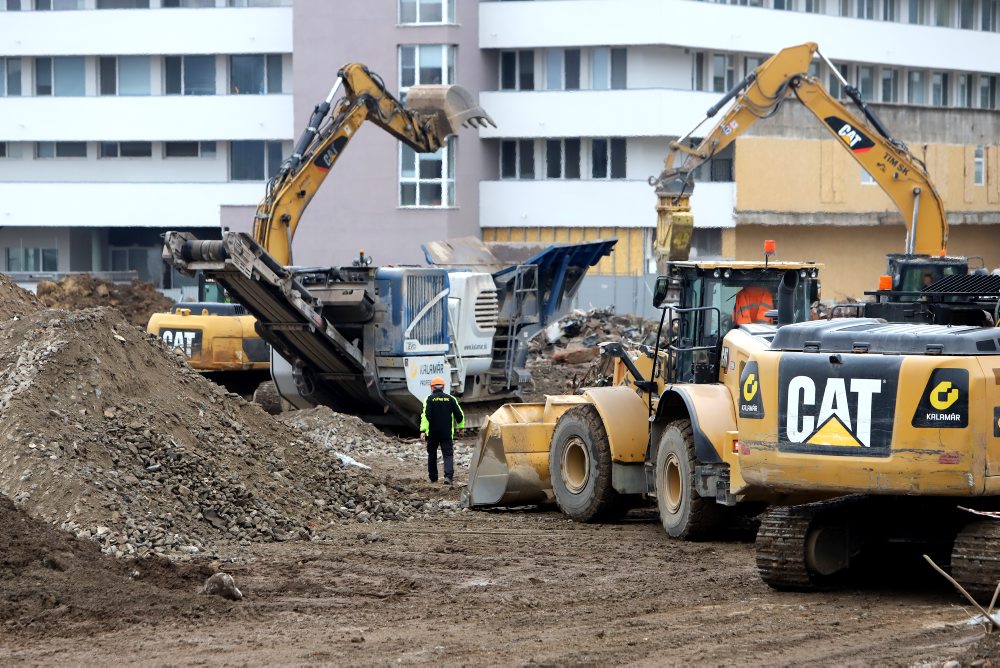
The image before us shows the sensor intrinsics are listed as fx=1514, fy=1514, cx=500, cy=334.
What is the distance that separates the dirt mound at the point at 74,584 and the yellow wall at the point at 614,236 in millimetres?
32916

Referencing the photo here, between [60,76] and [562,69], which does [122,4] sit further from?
[562,69]

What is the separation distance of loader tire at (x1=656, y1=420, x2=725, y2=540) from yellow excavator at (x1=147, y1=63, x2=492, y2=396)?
10.9 meters

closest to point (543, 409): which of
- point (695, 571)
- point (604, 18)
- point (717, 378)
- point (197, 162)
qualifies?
point (717, 378)

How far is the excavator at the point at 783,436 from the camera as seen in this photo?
9.58 m

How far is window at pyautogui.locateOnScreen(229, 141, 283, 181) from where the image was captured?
4762 cm

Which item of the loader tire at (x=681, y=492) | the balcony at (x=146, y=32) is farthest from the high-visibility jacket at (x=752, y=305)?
the balcony at (x=146, y=32)

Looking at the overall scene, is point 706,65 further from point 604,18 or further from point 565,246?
point 565,246

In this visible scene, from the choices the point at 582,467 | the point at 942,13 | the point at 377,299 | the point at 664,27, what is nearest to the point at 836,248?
the point at 664,27

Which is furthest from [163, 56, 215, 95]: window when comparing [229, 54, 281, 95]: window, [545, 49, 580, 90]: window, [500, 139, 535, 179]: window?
[545, 49, 580, 90]: window

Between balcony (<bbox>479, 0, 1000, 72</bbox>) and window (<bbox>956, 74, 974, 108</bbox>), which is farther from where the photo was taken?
window (<bbox>956, 74, 974, 108</bbox>)

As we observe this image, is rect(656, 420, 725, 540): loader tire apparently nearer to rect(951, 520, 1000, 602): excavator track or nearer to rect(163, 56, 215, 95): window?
rect(951, 520, 1000, 602): excavator track

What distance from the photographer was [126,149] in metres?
48.7

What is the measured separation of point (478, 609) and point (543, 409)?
5950 mm

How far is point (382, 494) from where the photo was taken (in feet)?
50.7
